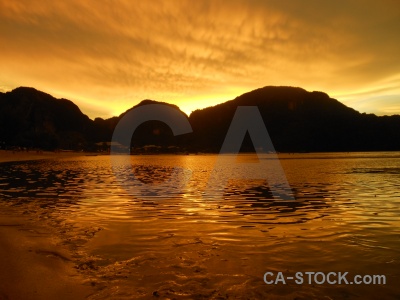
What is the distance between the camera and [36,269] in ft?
23.3

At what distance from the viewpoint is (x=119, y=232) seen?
11148mm

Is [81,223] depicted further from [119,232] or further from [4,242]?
[4,242]

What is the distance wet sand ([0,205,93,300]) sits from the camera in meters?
5.90

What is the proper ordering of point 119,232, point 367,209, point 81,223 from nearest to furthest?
point 119,232 < point 81,223 < point 367,209

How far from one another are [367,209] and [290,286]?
11208 millimetres

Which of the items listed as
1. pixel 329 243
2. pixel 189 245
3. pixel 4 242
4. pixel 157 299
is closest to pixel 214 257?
pixel 189 245
